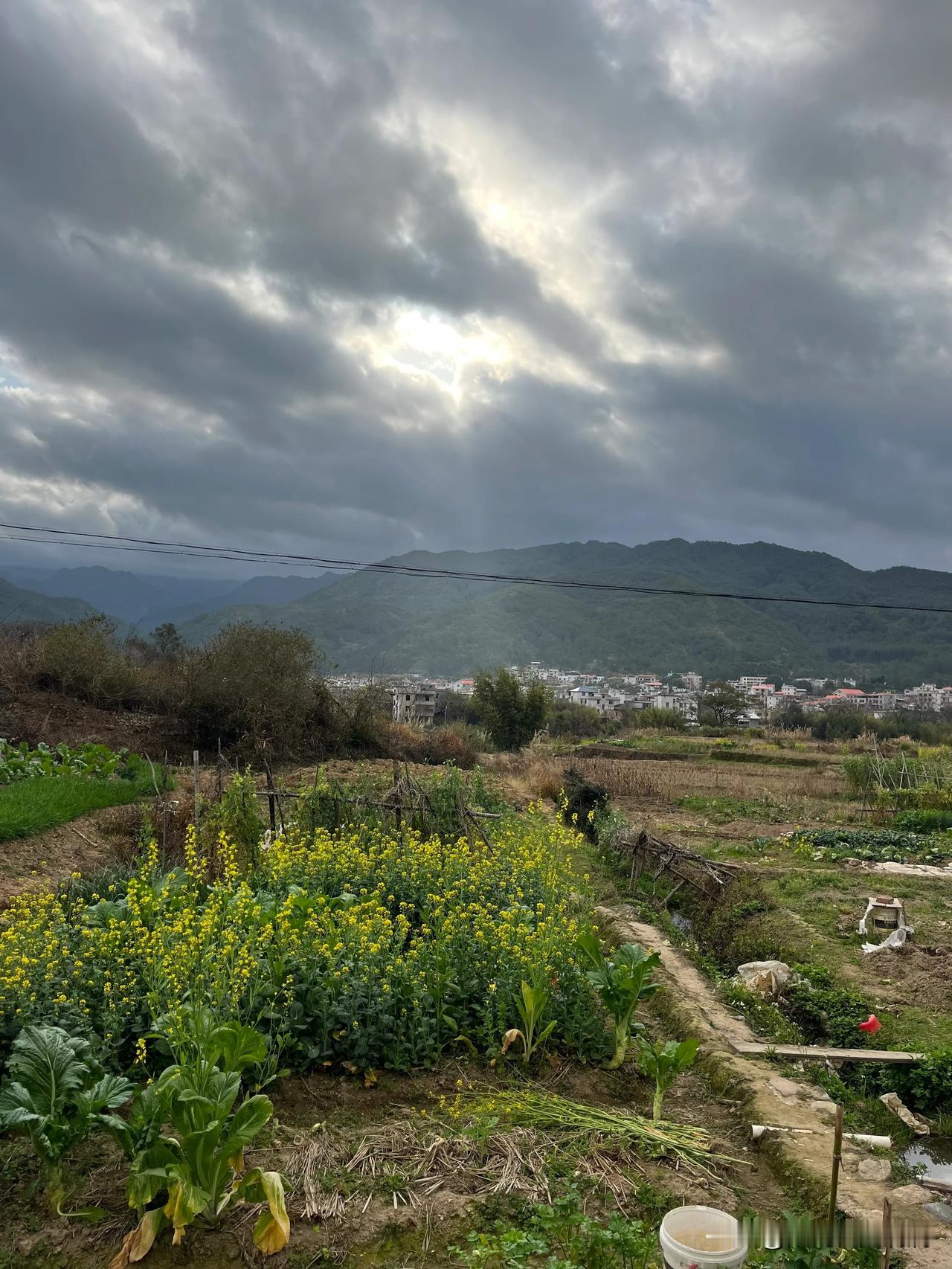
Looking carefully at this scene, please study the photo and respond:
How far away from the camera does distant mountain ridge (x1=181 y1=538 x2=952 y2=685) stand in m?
107

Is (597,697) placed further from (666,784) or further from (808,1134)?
(808,1134)

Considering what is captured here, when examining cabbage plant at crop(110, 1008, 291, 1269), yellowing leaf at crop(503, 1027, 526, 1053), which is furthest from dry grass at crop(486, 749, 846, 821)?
cabbage plant at crop(110, 1008, 291, 1269)

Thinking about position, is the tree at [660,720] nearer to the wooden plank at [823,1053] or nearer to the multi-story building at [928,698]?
the multi-story building at [928,698]

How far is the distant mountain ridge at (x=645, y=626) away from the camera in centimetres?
10719

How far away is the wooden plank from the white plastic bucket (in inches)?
150

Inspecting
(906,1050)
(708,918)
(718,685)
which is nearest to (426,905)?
(906,1050)

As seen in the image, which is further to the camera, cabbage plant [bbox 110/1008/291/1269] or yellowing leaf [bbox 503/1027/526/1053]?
yellowing leaf [bbox 503/1027/526/1053]

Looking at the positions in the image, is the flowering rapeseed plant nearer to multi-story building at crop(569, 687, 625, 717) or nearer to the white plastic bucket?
the white plastic bucket

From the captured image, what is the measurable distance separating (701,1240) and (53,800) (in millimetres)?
11063

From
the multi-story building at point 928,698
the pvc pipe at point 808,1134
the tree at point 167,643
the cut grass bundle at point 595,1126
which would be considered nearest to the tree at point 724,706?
the multi-story building at point 928,698

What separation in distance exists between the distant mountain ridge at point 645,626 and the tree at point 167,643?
140 ft

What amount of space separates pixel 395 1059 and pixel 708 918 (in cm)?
811

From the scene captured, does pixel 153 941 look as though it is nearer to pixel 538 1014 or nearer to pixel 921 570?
pixel 538 1014

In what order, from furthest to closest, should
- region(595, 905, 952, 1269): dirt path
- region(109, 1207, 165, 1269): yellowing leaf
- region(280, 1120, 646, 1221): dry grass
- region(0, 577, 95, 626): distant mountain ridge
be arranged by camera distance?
region(0, 577, 95, 626): distant mountain ridge, region(595, 905, 952, 1269): dirt path, region(280, 1120, 646, 1221): dry grass, region(109, 1207, 165, 1269): yellowing leaf
